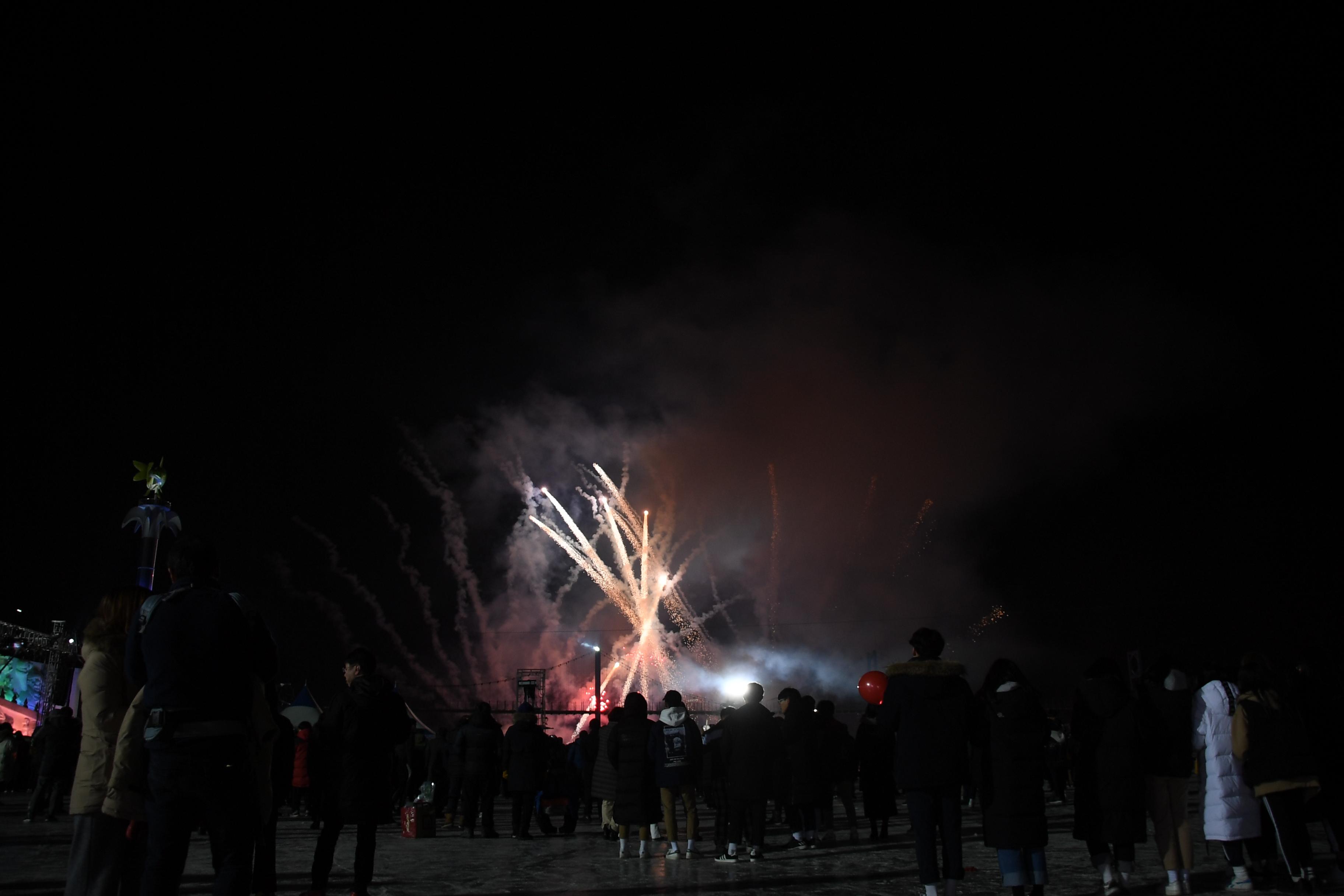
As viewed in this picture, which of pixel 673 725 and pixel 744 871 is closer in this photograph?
pixel 744 871

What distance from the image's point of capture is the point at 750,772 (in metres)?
10.2

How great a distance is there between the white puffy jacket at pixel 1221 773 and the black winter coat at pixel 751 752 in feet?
12.8

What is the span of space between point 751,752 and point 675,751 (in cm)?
93

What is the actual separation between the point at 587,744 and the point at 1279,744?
9700 millimetres

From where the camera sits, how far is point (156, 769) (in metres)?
4.05

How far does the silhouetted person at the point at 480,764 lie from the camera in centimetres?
1351

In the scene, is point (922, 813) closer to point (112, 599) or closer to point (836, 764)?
point (112, 599)

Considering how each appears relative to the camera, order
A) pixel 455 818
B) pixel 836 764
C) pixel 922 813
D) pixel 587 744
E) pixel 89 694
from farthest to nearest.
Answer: pixel 455 818 → pixel 587 744 → pixel 836 764 → pixel 922 813 → pixel 89 694

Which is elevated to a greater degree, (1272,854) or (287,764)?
(287,764)

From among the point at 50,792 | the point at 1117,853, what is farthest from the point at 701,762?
the point at 50,792

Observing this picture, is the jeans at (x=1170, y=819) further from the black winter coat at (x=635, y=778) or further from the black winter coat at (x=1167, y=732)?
the black winter coat at (x=635, y=778)

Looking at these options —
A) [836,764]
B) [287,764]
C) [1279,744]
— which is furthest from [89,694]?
[836,764]

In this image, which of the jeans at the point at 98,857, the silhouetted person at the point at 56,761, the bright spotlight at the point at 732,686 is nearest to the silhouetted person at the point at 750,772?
the jeans at the point at 98,857

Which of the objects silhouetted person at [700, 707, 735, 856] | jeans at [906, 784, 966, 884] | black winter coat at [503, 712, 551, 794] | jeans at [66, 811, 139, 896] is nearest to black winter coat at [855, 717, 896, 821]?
silhouetted person at [700, 707, 735, 856]
